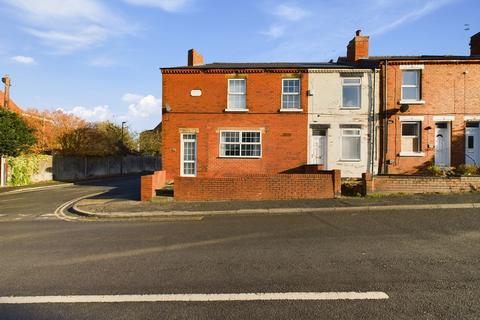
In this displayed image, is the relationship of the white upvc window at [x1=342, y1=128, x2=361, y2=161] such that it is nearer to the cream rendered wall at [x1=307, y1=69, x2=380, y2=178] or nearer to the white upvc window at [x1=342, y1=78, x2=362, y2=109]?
the cream rendered wall at [x1=307, y1=69, x2=380, y2=178]

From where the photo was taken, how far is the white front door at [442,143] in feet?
57.5

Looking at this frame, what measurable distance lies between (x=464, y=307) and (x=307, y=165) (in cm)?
1356

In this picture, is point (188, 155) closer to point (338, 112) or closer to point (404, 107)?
point (338, 112)

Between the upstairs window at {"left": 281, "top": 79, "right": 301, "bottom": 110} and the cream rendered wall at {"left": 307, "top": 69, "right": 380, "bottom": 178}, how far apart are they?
0.71 metres

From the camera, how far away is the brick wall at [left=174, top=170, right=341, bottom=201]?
44.6ft

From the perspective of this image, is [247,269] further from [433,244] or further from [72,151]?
A: [72,151]

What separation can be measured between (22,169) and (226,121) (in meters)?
17.4

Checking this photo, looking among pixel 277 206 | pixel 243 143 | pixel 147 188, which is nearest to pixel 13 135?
pixel 147 188

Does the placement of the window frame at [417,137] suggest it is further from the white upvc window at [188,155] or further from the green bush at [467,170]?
the white upvc window at [188,155]

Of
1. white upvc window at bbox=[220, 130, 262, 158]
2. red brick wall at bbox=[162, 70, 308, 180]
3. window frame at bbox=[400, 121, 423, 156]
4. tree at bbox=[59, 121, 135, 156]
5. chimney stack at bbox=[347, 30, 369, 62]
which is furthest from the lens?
tree at bbox=[59, 121, 135, 156]

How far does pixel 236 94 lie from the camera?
1864 cm

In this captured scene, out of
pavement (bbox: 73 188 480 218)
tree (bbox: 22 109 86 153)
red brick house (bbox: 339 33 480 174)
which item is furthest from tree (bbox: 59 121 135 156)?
red brick house (bbox: 339 33 480 174)

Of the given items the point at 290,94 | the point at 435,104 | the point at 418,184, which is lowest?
the point at 418,184

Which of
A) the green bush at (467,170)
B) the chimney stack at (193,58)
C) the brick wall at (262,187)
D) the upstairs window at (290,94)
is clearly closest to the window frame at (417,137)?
the green bush at (467,170)
